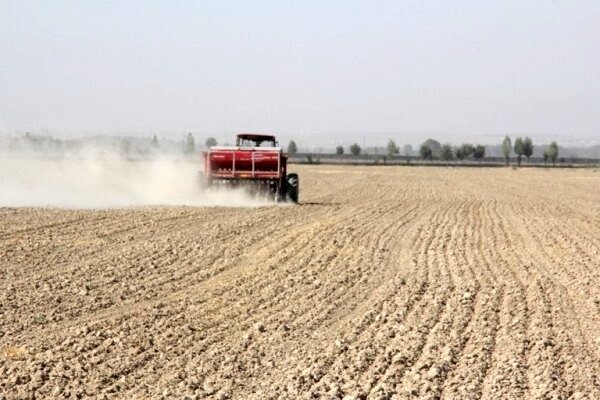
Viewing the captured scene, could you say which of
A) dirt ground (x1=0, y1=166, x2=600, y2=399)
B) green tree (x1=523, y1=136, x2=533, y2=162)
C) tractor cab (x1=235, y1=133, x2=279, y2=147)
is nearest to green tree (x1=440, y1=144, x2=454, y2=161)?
green tree (x1=523, y1=136, x2=533, y2=162)

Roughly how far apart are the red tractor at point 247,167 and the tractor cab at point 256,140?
847 millimetres

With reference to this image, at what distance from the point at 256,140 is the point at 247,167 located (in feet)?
5.22

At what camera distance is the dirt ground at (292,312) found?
6641 millimetres

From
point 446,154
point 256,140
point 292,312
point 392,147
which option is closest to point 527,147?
point 446,154

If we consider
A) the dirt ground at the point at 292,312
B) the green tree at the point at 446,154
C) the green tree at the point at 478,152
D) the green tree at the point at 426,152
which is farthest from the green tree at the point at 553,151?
the dirt ground at the point at 292,312

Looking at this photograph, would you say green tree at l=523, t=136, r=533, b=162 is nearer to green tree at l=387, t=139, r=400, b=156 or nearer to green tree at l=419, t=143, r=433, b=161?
green tree at l=419, t=143, r=433, b=161

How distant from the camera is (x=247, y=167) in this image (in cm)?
2500

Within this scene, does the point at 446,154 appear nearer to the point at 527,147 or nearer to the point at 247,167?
the point at 527,147

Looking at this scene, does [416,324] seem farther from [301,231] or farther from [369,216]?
[369,216]

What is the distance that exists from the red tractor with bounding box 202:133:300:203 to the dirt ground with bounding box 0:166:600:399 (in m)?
7.24

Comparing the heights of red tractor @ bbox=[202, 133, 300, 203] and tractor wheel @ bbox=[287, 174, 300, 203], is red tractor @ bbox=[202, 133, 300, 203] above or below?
above

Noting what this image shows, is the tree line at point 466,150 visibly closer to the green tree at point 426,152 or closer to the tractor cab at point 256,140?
the green tree at point 426,152

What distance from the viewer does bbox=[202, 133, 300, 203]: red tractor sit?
24.9 metres

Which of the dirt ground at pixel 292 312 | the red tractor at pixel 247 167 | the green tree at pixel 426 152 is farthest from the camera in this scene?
the green tree at pixel 426 152
